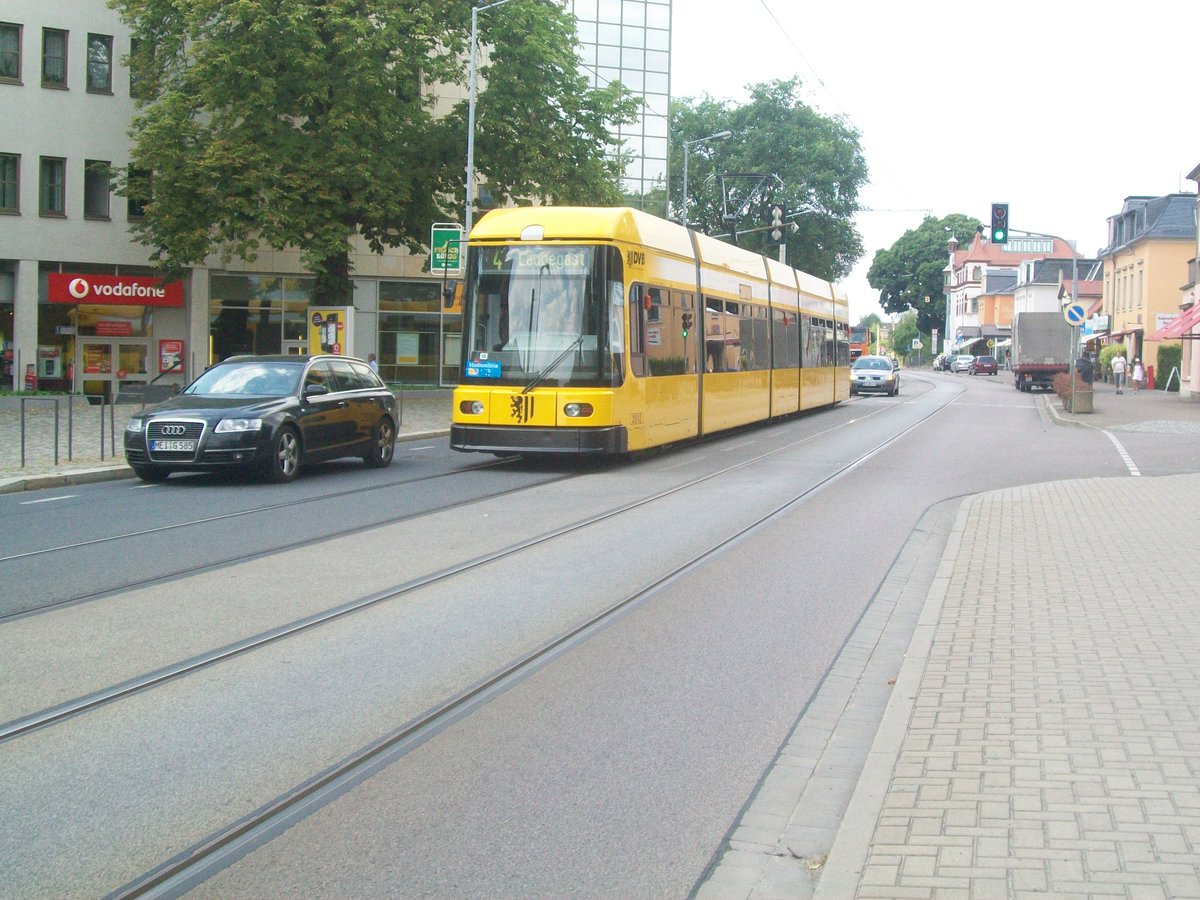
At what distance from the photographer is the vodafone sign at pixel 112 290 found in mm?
40750

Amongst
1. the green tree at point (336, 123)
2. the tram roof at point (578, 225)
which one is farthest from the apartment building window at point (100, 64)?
the tram roof at point (578, 225)

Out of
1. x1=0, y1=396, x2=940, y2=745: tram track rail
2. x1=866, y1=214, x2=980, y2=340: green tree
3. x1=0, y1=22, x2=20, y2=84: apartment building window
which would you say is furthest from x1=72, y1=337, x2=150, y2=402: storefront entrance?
x1=866, y1=214, x2=980, y2=340: green tree

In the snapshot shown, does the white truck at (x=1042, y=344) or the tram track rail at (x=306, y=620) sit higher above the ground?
the white truck at (x=1042, y=344)

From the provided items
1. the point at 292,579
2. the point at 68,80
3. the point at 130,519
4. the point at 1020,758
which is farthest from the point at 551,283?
the point at 68,80

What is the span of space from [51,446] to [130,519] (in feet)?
31.4

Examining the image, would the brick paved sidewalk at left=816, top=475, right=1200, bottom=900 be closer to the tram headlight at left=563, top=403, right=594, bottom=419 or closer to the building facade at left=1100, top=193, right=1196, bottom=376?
the tram headlight at left=563, top=403, right=594, bottom=419

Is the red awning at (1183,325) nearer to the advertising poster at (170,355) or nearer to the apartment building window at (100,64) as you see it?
the advertising poster at (170,355)

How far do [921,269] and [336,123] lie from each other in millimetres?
108493

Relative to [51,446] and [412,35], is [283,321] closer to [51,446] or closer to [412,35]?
[412,35]

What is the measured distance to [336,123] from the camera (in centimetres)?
3091

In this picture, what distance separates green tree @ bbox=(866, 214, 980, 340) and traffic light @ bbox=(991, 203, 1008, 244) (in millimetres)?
98344

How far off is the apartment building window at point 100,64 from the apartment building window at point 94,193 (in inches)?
90.1

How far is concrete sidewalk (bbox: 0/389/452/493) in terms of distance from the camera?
A: 16453mm

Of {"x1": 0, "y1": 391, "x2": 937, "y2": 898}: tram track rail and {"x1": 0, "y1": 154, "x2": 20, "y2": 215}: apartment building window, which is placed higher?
{"x1": 0, "y1": 154, "x2": 20, "y2": 215}: apartment building window
